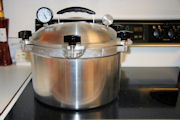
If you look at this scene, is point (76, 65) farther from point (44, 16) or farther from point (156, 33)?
point (156, 33)

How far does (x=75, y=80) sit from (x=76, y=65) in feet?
0.16

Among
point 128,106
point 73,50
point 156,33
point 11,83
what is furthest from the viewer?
point 156,33

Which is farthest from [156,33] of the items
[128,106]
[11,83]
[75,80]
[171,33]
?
[11,83]

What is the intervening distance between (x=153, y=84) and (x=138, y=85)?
0.26 feet

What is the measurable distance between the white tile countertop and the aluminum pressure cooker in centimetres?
12

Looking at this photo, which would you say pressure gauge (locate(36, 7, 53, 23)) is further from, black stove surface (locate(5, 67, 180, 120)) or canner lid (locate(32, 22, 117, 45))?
black stove surface (locate(5, 67, 180, 120))

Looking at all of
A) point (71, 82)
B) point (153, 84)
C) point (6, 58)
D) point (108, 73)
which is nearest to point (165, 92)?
point (153, 84)

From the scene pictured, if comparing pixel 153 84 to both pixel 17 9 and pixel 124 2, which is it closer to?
pixel 124 2

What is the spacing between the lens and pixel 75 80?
0.55 m

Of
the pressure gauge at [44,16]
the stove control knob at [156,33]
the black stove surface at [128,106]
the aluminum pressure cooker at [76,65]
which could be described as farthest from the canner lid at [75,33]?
→ the stove control knob at [156,33]

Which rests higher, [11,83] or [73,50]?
[73,50]

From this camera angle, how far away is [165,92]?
0.75 metres

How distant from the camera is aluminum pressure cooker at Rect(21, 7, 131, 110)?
0.53m

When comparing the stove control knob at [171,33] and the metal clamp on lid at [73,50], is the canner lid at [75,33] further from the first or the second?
the stove control knob at [171,33]
